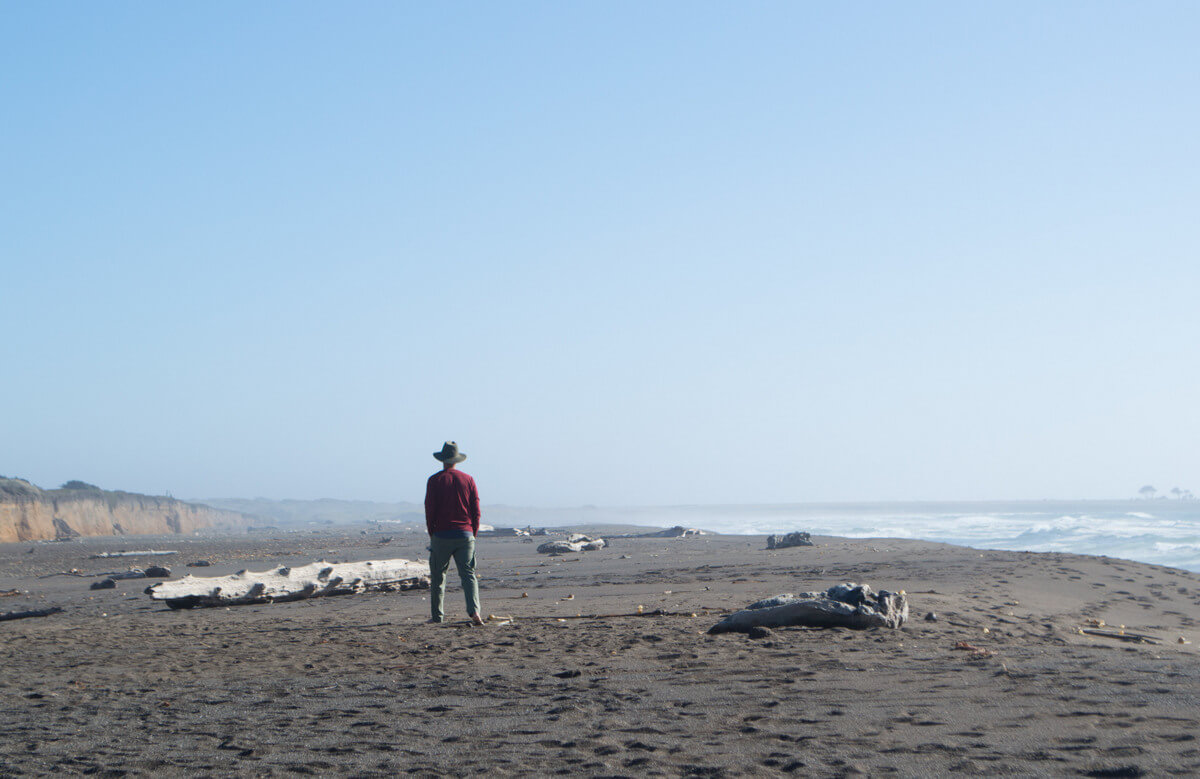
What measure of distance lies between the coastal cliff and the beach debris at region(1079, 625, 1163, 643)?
55.3 metres

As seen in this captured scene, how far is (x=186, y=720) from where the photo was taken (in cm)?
528

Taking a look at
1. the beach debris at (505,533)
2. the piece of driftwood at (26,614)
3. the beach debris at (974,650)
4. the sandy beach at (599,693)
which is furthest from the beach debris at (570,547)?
the beach debris at (974,650)

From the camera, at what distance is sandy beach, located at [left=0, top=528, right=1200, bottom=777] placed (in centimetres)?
411

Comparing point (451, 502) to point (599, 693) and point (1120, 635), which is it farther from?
point (1120, 635)

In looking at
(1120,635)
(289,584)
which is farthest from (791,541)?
(1120,635)

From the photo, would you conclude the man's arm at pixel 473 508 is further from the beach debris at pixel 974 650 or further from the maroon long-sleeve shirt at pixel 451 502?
the beach debris at pixel 974 650

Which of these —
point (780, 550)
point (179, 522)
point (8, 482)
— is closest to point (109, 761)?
point (780, 550)

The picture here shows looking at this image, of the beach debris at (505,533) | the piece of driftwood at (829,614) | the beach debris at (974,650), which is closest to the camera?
the beach debris at (974,650)

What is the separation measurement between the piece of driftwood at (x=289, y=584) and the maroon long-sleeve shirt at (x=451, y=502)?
13.1 ft

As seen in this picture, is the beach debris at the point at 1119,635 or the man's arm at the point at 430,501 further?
the man's arm at the point at 430,501

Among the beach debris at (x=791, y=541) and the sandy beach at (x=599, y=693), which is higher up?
the sandy beach at (x=599, y=693)

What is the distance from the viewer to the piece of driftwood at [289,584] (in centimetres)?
1166

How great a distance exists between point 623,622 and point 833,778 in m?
5.24

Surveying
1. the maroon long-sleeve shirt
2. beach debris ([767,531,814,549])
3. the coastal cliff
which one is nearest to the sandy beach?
the maroon long-sleeve shirt
